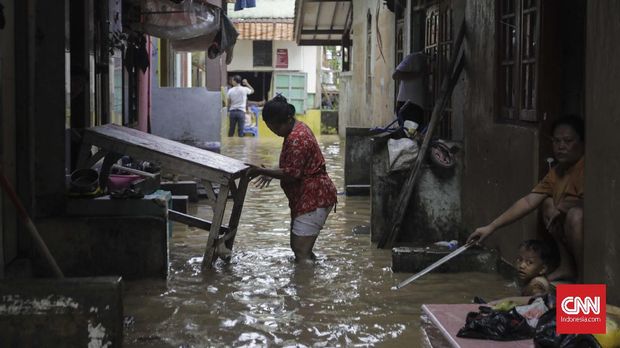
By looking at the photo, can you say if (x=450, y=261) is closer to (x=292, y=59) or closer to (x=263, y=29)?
(x=263, y=29)

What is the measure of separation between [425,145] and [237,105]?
60.8ft

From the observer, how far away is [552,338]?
3721mm

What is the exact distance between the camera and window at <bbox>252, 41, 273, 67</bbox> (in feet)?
125

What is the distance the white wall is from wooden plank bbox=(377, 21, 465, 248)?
29.2 metres

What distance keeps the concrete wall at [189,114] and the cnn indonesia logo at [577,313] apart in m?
10.3

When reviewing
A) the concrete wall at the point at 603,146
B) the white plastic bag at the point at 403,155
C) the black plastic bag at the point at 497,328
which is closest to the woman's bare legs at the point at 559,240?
the concrete wall at the point at 603,146

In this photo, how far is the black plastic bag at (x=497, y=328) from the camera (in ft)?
13.4

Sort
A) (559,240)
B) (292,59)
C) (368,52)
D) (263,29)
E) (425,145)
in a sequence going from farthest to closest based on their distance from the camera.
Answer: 1. (292,59)
2. (263,29)
3. (368,52)
4. (425,145)
5. (559,240)

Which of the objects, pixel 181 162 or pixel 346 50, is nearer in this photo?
pixel 181 162

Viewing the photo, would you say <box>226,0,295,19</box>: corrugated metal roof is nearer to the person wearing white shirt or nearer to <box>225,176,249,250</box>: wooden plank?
the person wearing white shirt

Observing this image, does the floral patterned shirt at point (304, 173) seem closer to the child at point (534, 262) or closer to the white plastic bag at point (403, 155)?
the white plastic bag at point (403, 155)

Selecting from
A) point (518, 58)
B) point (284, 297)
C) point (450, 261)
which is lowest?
point (284, 297)

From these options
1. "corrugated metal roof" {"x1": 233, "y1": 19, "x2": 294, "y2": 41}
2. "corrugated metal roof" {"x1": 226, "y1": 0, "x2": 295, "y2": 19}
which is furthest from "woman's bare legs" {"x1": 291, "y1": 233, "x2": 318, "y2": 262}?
"corrugated metal roof" {"x1": 226, "y1": 0, "x2": 295, "y2": 19}

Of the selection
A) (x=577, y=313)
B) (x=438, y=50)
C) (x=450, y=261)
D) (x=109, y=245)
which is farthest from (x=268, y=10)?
(x=577, y=313)
